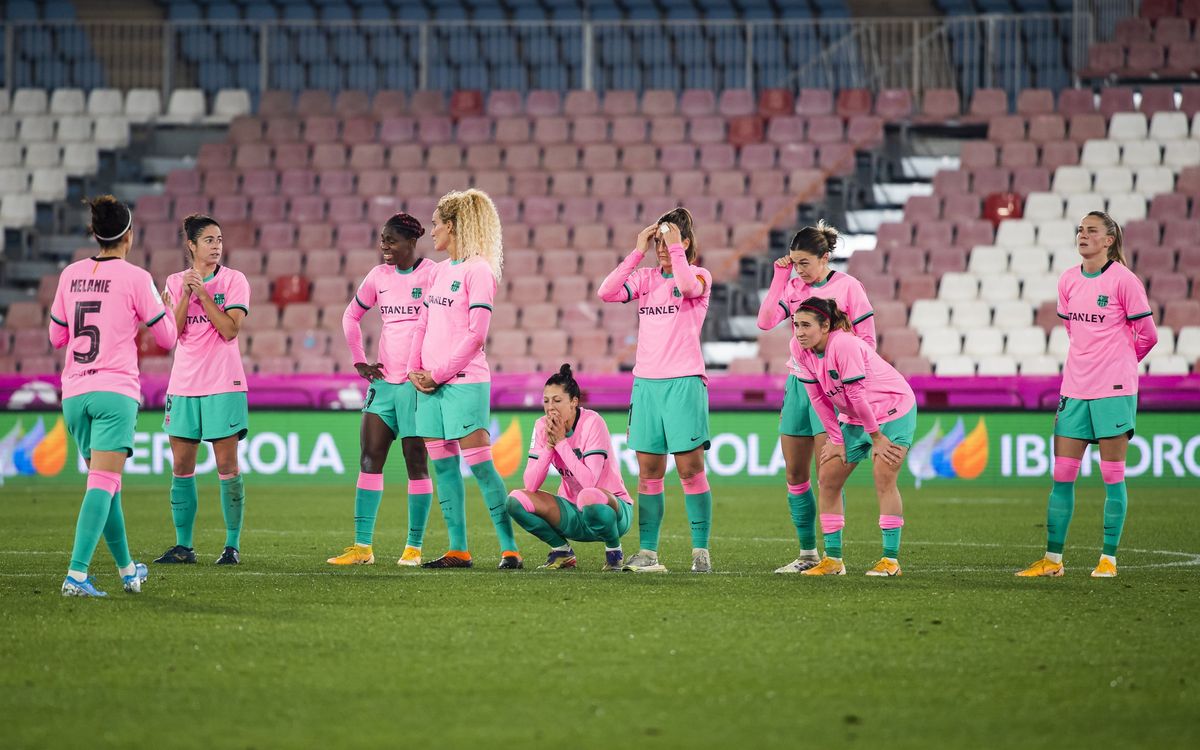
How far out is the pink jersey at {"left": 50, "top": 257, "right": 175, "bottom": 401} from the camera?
749 cm

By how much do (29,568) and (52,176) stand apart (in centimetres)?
1860

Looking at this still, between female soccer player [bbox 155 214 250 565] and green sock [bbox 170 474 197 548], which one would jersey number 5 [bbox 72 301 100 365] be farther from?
green sock [bbox 170 474 197 548]

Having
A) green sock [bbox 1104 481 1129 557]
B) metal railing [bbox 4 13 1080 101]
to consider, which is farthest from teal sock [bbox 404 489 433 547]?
metal railing [bbox 4 13 1080 101]

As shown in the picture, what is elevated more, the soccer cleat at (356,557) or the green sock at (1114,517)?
the green sock at (1114,517)

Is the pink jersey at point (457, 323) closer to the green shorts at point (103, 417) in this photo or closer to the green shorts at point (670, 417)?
the green shorts at point (670, 417)

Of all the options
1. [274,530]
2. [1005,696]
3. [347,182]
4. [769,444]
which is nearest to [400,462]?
[769,444]

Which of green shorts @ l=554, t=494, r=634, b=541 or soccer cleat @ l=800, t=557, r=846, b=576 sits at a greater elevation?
green shorts @ l=554, t=494, r=634, b=541

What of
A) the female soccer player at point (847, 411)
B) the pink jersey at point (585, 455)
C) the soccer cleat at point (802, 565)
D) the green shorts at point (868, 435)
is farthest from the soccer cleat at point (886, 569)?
the pink jersey at point (585, 455)

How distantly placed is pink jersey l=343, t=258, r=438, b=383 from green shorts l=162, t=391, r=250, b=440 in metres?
0.93

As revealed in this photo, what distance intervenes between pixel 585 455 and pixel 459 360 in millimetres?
931

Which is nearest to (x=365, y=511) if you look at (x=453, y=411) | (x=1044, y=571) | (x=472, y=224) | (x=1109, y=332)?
(x=453, y=411)

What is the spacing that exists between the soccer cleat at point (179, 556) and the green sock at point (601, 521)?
8.45 ft

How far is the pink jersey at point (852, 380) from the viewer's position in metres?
8.41

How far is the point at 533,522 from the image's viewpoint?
8.81m
